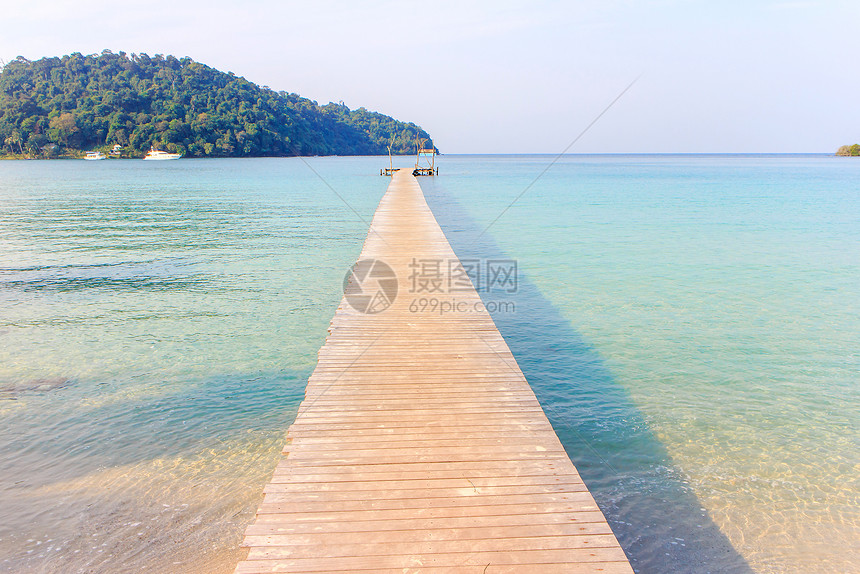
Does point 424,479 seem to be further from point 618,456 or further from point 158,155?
point 158,155

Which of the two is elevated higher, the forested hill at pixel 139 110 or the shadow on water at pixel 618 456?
the forested hill at pixel 139 110

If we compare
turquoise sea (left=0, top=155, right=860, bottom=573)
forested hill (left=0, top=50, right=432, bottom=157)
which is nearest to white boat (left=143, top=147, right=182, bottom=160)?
forested hill (left=0, top=50, right=432, bottom=157)

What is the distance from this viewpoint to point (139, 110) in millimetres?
109062

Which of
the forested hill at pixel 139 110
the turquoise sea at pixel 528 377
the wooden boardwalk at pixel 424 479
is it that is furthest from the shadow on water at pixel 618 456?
the forested hill at pixel 139 110

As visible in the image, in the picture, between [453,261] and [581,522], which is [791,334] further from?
[581,522]

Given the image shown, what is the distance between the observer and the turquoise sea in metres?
4.81

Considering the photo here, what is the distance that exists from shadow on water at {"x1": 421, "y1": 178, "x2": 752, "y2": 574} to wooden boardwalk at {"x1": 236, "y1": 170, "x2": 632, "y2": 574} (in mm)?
1045

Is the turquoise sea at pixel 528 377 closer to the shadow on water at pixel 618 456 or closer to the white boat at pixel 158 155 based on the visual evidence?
the shadow on water at pixel 618 456

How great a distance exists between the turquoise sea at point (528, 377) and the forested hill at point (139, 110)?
81131 mm

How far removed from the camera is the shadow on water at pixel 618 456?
460cm

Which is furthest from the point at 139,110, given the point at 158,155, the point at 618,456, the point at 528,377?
the point at 618,456

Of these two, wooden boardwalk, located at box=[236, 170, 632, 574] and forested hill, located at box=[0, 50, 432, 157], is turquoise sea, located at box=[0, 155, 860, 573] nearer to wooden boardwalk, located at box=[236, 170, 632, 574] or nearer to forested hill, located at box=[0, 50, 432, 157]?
wooden boardwalk, located at box=[236, 170, 632, 574]

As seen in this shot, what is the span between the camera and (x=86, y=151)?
101 metres

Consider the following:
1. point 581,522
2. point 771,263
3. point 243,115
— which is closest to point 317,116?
point 243,115
